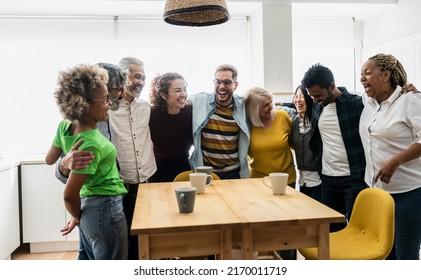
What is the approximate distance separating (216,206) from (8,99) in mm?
2509

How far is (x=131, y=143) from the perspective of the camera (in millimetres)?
1810

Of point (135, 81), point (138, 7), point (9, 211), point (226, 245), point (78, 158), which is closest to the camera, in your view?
point (78, 158)

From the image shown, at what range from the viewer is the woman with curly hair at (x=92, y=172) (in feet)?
3.73

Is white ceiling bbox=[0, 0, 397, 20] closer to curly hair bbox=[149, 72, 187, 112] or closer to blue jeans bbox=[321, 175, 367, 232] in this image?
curly hair bbox=[149, 72, 187, 112]

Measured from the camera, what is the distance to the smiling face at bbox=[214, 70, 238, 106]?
6.69 ft

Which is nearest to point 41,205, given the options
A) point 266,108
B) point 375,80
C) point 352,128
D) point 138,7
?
point 138,7

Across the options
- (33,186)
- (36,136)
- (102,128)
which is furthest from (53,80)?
(102,128)

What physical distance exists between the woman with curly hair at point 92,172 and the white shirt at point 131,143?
54 cm

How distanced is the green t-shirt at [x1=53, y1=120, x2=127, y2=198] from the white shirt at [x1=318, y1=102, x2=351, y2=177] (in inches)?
39.1

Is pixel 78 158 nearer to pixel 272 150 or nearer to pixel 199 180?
pixel 199 180

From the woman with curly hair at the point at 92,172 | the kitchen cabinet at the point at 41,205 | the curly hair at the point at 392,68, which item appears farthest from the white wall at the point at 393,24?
the kitchen cabinet at the point at 41,205

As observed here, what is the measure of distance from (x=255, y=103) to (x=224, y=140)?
0.25 m

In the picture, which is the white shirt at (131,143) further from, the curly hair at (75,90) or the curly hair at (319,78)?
the curly hair at (319,78)
